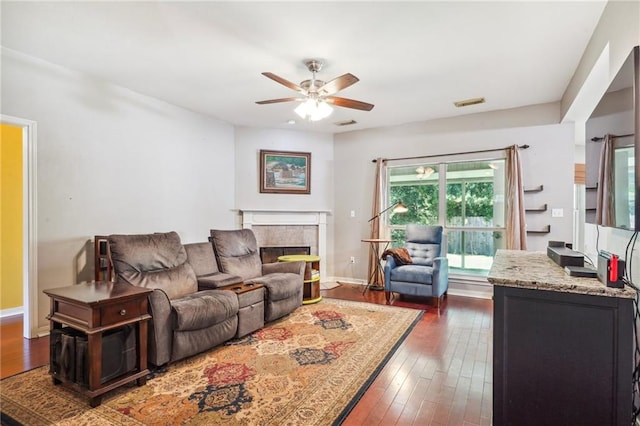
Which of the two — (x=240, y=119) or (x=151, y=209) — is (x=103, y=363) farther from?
(x=240, y=119)

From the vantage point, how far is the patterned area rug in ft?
6.19

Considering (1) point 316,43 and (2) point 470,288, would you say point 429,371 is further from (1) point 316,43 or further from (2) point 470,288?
(1) point 316,43

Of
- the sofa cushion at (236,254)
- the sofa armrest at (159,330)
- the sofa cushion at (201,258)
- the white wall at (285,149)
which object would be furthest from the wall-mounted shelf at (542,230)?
the sofa armrest at (159,330)

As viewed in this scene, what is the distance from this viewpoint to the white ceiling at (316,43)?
7.75 ft

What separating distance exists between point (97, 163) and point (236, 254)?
1.81 metres

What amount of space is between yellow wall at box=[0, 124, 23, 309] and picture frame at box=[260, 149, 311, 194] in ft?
10.1

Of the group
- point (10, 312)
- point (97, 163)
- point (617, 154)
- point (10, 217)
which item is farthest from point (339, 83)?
point (10, 312)

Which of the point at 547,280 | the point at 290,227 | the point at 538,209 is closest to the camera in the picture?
the point at 547,280

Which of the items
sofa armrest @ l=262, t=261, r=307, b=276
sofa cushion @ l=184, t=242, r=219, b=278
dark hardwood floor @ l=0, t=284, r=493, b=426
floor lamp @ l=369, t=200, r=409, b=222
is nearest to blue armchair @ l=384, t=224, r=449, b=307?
floor lamp @ l=369, t=200, r=409, b=222

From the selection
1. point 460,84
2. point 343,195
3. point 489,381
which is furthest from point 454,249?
point 489,381

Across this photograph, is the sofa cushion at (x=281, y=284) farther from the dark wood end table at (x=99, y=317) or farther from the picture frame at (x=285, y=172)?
the picture frame at (x=285, y=172)

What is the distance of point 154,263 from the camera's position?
2932mm

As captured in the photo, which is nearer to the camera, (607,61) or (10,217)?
(607,61)

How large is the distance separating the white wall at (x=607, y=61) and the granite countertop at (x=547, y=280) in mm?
521
